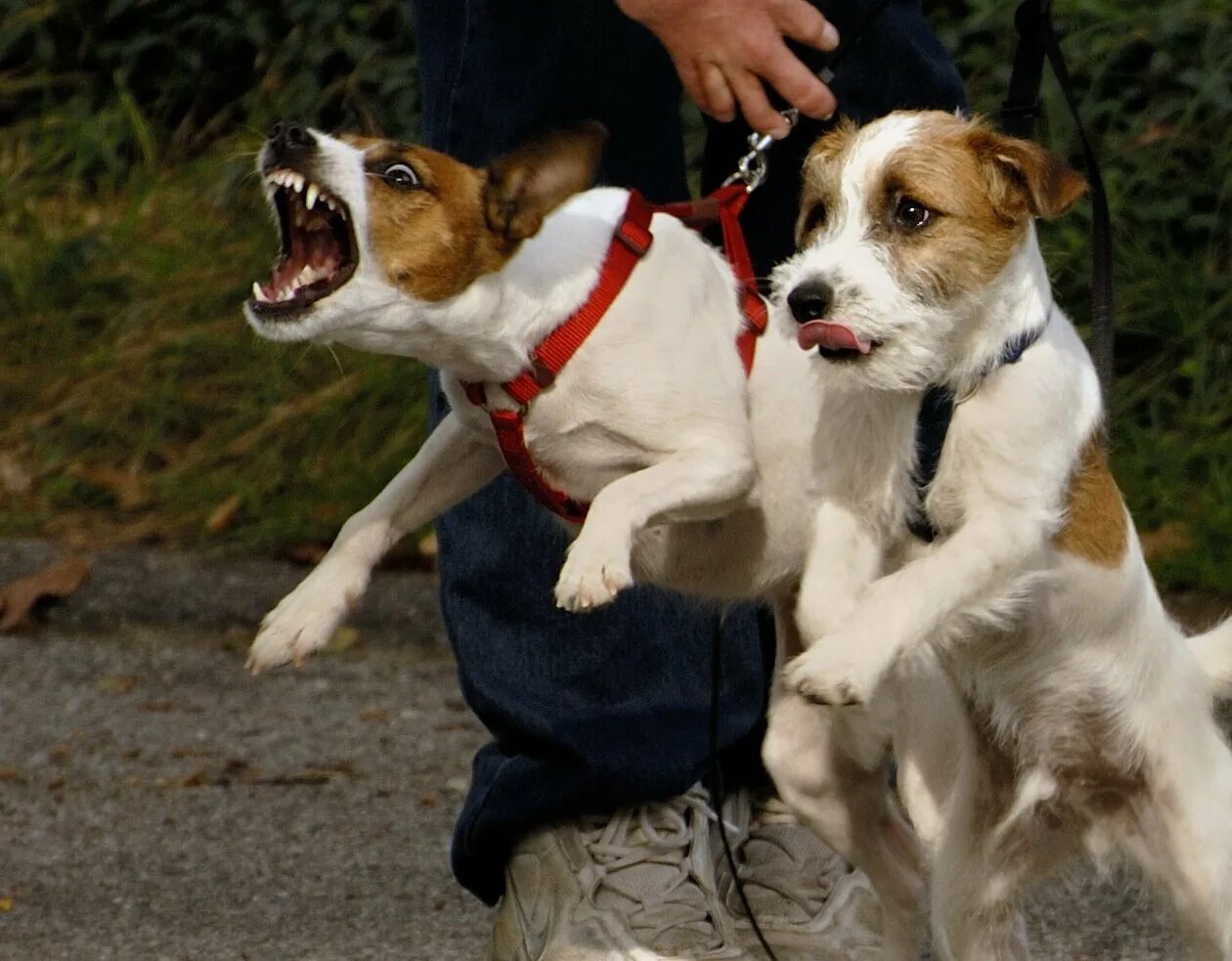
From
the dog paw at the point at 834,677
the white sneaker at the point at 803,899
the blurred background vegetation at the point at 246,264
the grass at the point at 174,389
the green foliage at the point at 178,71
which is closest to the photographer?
the dog paw at the point at 834,677

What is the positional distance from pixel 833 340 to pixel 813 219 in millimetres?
291

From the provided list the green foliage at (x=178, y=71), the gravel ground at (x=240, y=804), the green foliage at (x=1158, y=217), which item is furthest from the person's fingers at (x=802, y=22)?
the green foliage at (x=178, y=71)

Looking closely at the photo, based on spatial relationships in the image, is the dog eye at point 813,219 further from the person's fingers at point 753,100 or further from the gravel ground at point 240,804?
the gravel ground at point 240,804

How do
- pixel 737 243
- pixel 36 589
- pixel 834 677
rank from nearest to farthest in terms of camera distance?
pixel 834 677, pixel 737 243, pixel 36 589

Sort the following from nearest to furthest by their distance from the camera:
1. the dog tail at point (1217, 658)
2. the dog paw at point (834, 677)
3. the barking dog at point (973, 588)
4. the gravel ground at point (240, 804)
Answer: the dog paw at point (834, 677)
the barking dog at point (973, 588)
the dog tail at point (1217, 658)
the gravel ground at point (240, 804)

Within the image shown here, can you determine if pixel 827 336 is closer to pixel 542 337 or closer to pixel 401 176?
pixel 542 337

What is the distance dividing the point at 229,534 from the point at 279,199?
3.75 meters

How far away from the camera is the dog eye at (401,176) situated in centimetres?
316

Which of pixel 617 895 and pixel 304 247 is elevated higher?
pixel 304 247

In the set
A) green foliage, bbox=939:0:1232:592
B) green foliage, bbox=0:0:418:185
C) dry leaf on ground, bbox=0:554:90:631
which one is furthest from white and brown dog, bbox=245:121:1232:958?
green foliage, bbox=0:0:418:185

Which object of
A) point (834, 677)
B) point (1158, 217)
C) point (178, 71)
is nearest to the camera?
point (834, 677)

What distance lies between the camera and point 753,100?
3154 millimetres

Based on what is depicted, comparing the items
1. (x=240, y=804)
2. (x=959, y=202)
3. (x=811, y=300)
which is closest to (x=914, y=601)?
(x=811, y=300)

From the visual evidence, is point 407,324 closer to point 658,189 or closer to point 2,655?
point 658,189
